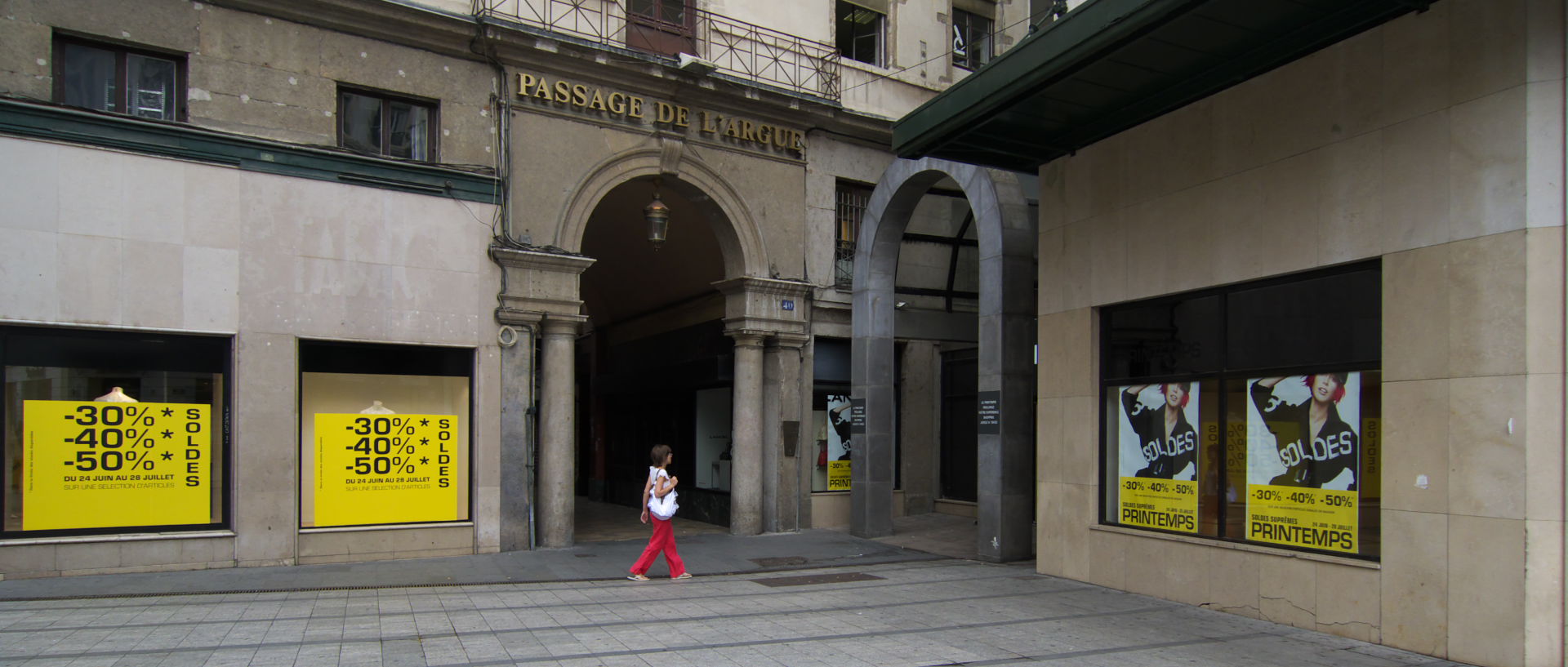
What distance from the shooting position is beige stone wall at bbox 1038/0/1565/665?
706 centimetres

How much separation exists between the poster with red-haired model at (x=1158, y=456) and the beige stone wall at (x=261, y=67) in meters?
9.27

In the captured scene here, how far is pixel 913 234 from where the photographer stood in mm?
18312

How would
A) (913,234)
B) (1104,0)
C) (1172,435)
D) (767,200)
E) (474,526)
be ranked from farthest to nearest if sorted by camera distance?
(913,234) < (767,200) < (474,526) < (1172,435) < (1104,0)

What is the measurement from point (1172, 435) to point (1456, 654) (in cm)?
360

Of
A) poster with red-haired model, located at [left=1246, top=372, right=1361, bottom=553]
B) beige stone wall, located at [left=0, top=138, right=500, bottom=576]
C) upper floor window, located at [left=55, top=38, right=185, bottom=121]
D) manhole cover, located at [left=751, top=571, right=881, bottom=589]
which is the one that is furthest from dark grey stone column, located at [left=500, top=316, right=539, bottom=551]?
poster with red-haired model, located at [left=1246, top=372, right=1361, bottom=553]

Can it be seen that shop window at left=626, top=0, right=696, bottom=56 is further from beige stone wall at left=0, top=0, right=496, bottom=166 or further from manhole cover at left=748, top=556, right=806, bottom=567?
manhole cover at left=748, top=556, right=806, bottom=567

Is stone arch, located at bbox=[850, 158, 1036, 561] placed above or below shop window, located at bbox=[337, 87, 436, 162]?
below

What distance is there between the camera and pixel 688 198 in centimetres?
1644

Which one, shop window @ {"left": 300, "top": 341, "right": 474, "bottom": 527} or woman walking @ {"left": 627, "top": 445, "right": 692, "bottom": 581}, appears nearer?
woman walking @ {"left": 627, "top": 445, "right": 692, "bottom": 581}

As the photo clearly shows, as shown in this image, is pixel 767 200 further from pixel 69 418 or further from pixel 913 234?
pixel 69 418

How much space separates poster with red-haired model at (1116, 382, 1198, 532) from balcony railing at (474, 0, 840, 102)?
28.0 feet

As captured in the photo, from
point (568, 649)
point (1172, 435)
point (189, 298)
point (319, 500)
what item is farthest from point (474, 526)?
point (1172, 435)

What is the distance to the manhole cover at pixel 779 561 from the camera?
1341 cm

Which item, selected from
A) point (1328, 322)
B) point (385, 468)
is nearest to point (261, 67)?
point (385, 468)
